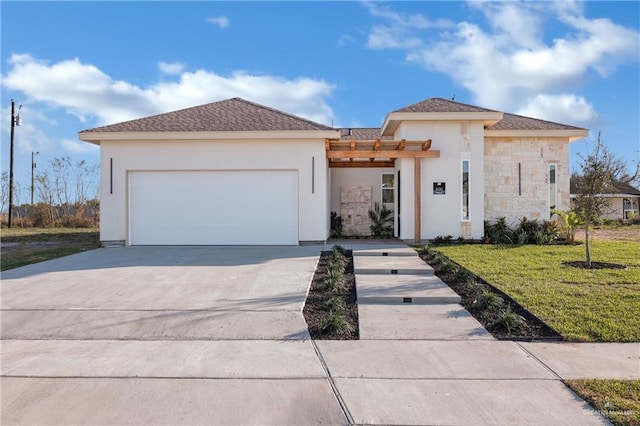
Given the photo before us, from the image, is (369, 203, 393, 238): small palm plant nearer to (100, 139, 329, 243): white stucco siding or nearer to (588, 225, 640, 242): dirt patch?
(100, 139, 329, 243): white stucco siding

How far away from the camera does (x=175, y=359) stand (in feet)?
14.2

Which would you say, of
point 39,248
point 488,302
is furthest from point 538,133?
point 39,248

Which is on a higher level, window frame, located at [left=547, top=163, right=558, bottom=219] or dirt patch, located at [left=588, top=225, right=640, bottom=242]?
window frame, located at [left=547, top=163, right=558, bottom=219]

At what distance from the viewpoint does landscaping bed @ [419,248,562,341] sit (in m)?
5.07

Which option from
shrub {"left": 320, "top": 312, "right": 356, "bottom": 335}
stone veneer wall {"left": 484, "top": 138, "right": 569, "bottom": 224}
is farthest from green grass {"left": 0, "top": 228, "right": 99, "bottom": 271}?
stone veneer wall {"left": 484, "top": 138, "right": 569, "bottom": 224}

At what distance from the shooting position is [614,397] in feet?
10.9

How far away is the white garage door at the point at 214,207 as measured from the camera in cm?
1278

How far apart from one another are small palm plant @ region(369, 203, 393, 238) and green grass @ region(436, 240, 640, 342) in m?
4.03

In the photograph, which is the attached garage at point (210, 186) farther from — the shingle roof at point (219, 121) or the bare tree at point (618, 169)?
the bare tree at point (618, 169)

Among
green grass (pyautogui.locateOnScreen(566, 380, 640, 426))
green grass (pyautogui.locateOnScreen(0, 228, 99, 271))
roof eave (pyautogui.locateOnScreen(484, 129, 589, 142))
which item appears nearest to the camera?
green grass (pyautogui.locateOnScreen(566, 380, 640, 426))

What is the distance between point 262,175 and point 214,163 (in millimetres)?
1484

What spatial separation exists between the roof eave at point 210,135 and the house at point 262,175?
29 millimetres

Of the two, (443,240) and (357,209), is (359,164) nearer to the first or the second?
(357,209)

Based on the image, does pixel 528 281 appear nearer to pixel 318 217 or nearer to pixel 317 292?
pixel 317 292
